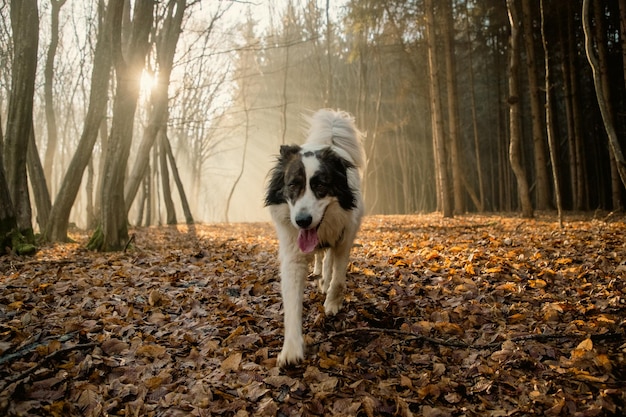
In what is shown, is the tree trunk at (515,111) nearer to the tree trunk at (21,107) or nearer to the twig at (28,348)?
the tree trunk at (21,107)

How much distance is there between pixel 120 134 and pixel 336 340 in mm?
5876

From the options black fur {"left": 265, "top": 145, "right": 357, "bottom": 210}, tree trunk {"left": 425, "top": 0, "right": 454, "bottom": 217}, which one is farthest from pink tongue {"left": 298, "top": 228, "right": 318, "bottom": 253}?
tree trunk {"left": 425, "top": 0, "right": 454, "bottom": 217}

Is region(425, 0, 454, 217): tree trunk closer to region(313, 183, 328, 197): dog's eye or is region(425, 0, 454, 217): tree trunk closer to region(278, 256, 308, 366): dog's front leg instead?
region(313, 183, 328, 197): dog's eye

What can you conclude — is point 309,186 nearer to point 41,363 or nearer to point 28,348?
point 41,363

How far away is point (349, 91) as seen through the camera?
1067 inches

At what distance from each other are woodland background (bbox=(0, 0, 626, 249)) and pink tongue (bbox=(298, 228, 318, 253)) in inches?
188

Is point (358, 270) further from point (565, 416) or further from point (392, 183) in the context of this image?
point (392, 183)

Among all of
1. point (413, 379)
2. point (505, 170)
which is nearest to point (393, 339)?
point (413, 379)

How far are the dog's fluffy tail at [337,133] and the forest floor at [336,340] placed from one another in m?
1.64

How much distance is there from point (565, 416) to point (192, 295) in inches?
145

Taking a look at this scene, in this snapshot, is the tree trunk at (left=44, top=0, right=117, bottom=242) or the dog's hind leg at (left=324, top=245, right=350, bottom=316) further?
the tree trunk at (left=44, top=0, right=117, bottom=242)

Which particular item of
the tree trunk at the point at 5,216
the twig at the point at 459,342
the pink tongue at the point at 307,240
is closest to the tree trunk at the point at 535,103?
the twig at the point at 459,342

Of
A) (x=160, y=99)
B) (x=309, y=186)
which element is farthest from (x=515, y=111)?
(x=160, y=99)

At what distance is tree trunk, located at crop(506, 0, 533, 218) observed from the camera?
920 centimetres
